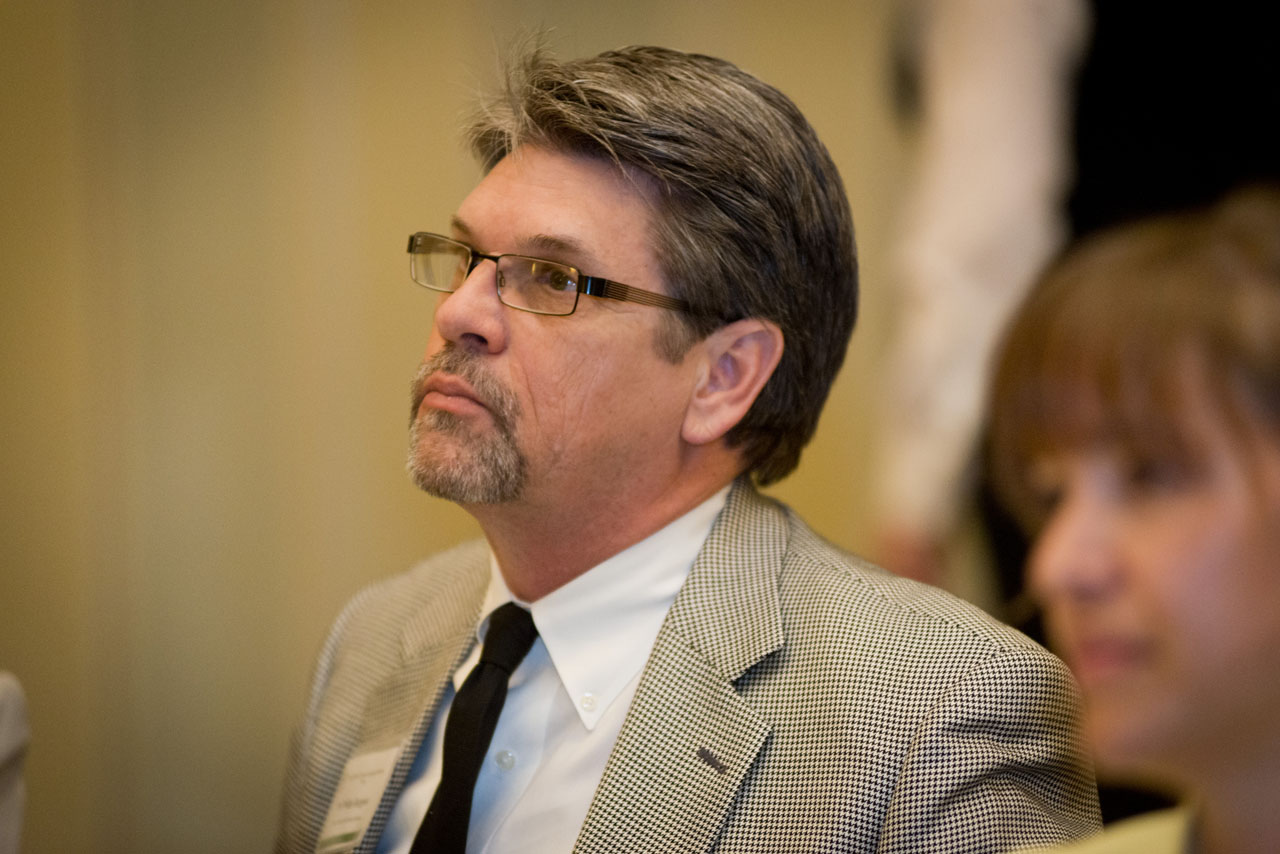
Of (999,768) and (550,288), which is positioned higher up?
(550,288)

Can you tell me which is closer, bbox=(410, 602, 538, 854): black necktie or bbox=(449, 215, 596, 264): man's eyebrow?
bbox=(410, 602, 538, 854): black necktie

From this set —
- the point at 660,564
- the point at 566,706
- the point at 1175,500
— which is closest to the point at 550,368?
the point at 660,564

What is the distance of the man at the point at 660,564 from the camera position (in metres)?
1.33

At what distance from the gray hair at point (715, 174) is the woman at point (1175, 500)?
911 millimetres

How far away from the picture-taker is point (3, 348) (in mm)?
2957

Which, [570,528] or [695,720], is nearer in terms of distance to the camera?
[695,720]

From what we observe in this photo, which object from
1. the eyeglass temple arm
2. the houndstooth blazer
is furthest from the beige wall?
the houndstooth blazer

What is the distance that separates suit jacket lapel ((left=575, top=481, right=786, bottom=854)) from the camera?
1345mm

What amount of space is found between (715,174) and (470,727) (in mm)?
906

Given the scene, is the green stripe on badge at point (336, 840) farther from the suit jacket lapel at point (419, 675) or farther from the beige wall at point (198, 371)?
the beige wall at point (198, 371)

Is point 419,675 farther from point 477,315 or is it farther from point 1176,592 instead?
point 1176,592

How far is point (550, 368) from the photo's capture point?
5.15 feet

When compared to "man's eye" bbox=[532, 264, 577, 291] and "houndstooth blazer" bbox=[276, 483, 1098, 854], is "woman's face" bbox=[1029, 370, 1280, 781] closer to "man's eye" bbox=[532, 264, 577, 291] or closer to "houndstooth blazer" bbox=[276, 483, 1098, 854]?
"houndstooth blazer" bbox=[276, 483, 1098, 854]

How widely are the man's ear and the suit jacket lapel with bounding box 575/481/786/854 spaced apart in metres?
0.18
